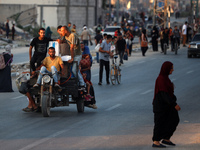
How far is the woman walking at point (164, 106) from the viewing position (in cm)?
1004

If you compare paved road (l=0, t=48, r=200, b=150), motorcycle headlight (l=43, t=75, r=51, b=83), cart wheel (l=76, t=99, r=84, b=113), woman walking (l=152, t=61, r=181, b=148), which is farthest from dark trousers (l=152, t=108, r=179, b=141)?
cart wheel (l=76, t=99, r=84, b=113)

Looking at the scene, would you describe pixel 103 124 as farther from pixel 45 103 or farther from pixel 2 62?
pixel 2 62

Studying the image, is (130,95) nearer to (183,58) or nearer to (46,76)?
(46,76)

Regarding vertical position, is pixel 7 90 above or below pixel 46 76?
below

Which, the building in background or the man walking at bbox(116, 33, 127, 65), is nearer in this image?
the man walking at bbox(116, 33, 127, 65)

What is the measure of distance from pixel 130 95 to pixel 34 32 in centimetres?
4343

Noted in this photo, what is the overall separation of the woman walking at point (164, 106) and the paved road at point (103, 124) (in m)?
0.34

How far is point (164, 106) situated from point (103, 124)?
320cm

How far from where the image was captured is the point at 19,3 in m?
70.9

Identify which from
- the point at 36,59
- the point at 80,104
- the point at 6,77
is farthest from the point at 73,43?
the point at 6,77

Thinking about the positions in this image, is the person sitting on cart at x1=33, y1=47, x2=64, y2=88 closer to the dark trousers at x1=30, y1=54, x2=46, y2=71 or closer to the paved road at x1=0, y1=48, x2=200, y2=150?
the dark trousers at x1=30, y1=54, x2=46, y2=71

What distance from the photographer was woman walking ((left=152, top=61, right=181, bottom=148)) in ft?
32.9

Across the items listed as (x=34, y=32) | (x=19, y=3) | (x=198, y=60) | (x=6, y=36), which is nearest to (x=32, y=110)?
(x=198, y=60)

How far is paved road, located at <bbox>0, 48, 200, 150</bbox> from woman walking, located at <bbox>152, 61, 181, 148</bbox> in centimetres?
34
